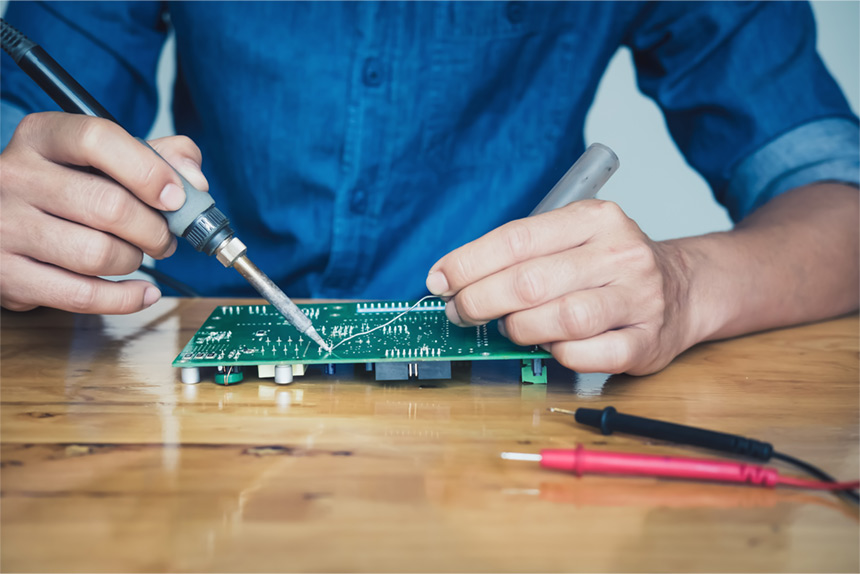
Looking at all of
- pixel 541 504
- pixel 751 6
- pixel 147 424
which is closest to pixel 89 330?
pixel 147 424

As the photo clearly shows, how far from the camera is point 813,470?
0.56 meters

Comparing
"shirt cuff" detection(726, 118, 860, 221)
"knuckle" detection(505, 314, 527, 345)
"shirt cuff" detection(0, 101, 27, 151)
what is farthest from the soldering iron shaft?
"shirt cuff" detection(726, 118, 860, 221)

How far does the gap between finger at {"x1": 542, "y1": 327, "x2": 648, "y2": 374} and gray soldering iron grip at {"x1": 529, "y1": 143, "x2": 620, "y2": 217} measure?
0.17 meters

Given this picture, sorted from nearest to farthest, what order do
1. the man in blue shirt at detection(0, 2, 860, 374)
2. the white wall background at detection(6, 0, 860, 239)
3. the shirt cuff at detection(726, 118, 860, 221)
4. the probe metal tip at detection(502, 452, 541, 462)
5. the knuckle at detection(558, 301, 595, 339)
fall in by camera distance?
the probe metal tip at detection(502, 452, 541, 462), the knuckle at detection(558, 301, 595, 339), the man in blue shirt at detection(0, 2, 860, 374), the shirt cuff at detection(726, 118, 860, 221), the white wall background at detection(6, 0, 860, 239)

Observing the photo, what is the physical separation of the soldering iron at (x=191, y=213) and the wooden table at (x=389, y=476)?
0.11m

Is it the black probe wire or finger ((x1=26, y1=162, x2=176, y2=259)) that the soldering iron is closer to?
finger ((x1=26, y1=162, x2=176, y2=259))

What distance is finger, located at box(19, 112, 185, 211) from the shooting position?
71 cm

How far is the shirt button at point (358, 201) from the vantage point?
4.08 ft

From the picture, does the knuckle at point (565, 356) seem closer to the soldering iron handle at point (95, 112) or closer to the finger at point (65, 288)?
the soldering iron handle at point (95, 112)

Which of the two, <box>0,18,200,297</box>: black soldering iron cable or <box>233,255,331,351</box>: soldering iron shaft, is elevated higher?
<box>0,18,200,297</box>: black soldering iron cable

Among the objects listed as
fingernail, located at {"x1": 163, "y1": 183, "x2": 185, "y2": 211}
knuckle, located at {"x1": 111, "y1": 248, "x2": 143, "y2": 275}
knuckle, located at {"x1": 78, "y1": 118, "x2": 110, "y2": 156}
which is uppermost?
knuckle, located at {"x1": 78, "y1": 118, "x2": 110, "y2": 156}

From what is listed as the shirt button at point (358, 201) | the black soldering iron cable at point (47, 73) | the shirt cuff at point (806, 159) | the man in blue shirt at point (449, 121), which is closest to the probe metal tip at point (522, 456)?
the man in blue shirt at point (449, 121)

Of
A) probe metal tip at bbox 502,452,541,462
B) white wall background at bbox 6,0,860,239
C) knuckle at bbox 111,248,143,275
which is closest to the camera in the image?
probe metal tip at bbox 502,452,541,462

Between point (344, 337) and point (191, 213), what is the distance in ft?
0.75
